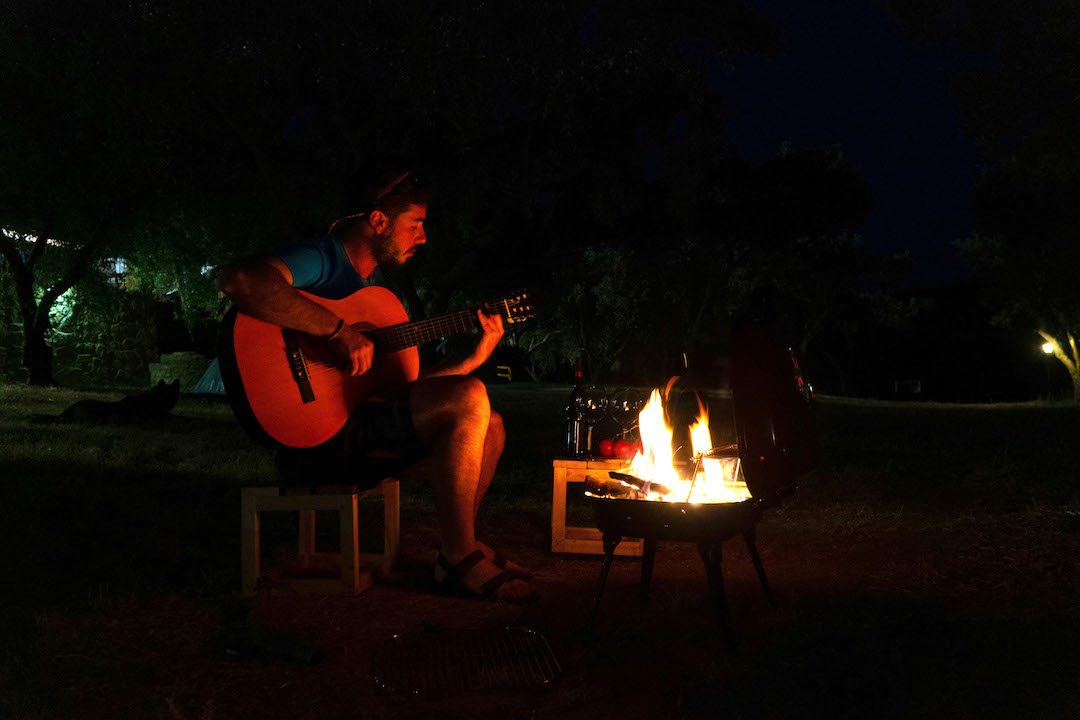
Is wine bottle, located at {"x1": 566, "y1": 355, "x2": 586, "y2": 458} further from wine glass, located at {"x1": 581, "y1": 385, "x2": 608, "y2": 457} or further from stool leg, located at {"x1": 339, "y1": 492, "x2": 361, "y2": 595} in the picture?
stool leg, located at {"x1": 339, "y1": 492, "x2": 361, "y2": 595}

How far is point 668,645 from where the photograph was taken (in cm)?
311

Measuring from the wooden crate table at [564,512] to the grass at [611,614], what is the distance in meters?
0.08

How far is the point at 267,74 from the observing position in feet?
32.9

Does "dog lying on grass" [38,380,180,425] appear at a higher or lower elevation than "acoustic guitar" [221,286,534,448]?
lower

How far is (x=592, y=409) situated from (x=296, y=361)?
1.75m

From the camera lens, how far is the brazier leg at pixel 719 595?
3.03m

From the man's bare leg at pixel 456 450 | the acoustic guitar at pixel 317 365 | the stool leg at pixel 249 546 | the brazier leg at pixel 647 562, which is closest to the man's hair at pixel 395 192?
the acoustic guitar at pixel 317 365

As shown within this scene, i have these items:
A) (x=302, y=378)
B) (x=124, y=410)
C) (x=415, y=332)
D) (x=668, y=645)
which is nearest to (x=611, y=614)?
(x=668, y=645)

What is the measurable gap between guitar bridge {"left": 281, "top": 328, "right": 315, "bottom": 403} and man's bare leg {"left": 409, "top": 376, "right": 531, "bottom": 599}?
45 centimetres

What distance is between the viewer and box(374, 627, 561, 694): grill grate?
281cm

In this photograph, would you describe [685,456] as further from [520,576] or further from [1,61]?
[1,61]

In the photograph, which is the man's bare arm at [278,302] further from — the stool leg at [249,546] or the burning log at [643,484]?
the burning log at [643,484]

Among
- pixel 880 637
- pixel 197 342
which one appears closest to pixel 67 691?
pixel 880 637

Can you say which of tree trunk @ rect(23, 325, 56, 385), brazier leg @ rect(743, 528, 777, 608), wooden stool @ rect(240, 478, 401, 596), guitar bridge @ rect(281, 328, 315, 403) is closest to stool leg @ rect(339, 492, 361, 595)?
wooden stool @ rect(240, 478, 401, 596)
